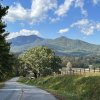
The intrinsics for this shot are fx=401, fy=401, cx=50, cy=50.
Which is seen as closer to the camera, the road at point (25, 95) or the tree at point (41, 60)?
the road at point (25, 95)

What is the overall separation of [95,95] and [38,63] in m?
113

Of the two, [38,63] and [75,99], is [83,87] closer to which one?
[75,99]

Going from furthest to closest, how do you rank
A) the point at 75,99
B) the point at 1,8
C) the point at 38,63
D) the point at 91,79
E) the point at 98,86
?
the point at 38,63 → the point at 1,8 → the point at 91,79 → the point at 98,86 → the point at 75,99

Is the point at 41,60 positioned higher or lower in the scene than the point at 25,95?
higher

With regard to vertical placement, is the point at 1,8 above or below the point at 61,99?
above

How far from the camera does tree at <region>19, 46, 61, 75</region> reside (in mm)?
149000

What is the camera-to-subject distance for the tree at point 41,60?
149000 millimetres

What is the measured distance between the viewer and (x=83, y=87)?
152 ft

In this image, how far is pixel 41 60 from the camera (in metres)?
150

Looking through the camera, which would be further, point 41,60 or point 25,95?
point 41,60

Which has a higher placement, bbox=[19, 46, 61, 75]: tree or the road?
bbox=[19, 46, 61, 75]: tree

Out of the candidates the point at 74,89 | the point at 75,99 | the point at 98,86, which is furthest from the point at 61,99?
the point at 74,89

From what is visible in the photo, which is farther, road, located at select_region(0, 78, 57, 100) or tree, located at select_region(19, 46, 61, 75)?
tree, located at select_region(19, 46, 61, 75)

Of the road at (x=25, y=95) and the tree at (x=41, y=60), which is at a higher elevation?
the tree at (x=41, y=60)
